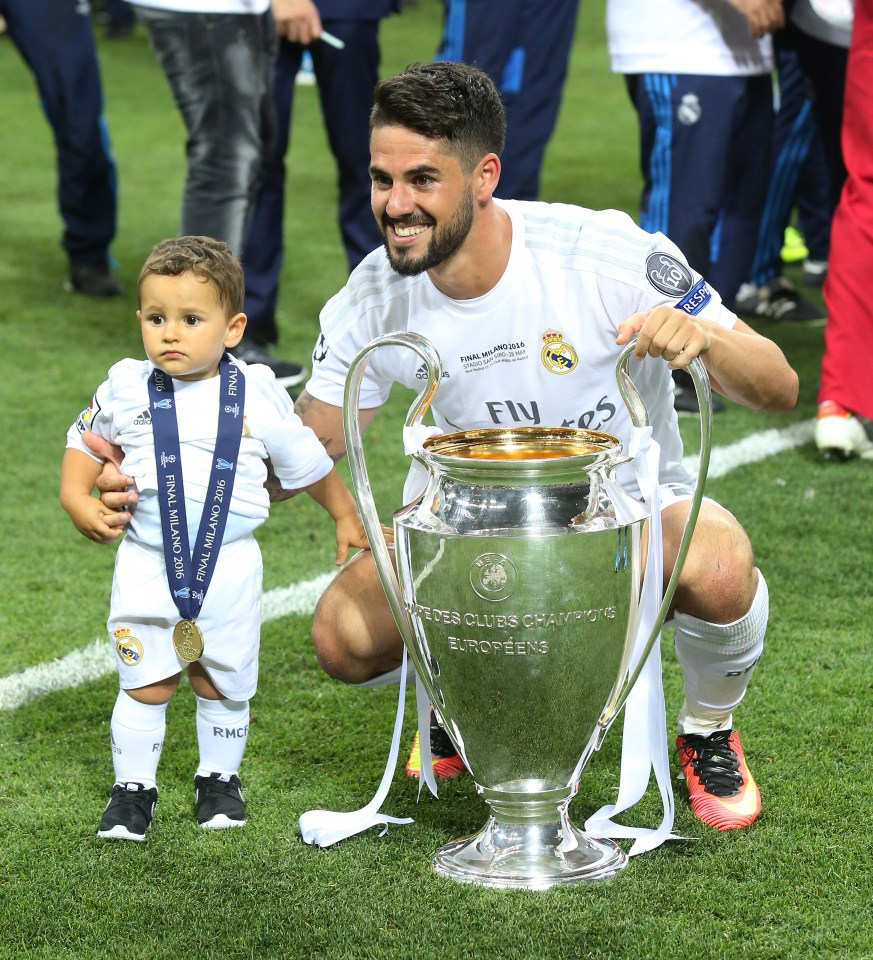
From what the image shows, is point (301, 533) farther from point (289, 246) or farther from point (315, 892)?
point (289, 246)

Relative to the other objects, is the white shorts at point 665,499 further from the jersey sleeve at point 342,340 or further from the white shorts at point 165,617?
the jersey sleeve at point 342,340

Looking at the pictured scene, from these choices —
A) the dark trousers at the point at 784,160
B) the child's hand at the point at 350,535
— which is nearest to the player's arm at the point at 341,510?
the child's hand at the point at 350,535

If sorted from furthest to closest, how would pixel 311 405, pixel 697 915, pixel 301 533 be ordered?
1. pixel 301 533
2. pixel 311 405
3. pixel 697 915

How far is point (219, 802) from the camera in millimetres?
2619

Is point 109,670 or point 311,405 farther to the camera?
point 109,670

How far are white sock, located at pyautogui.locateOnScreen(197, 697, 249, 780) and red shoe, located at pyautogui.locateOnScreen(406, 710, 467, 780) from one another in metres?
0.32

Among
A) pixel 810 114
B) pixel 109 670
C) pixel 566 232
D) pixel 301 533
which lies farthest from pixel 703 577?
pixel 810 114

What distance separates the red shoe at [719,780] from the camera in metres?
2.58

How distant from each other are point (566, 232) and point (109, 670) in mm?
1356

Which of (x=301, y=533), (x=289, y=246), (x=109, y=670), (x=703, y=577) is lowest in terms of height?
(x=289, y=246)

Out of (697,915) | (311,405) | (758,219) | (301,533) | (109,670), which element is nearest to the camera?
(697,915)

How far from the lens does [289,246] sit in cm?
724

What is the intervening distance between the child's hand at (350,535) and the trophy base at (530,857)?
1.78ft

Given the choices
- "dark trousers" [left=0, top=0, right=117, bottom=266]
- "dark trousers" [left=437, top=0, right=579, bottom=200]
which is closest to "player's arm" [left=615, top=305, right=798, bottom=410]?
"dark trousers" [left=437, top=0, right=579, bottom=200]
